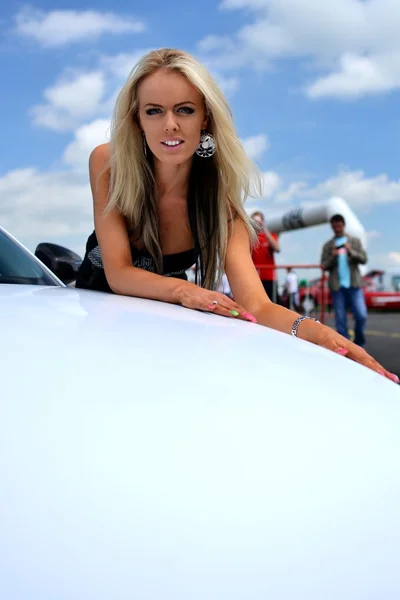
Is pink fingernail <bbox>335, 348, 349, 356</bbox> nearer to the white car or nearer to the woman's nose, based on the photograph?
the white car

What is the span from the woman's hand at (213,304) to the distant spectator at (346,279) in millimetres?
5779

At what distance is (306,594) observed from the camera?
2.30 feet

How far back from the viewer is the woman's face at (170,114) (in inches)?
70.8

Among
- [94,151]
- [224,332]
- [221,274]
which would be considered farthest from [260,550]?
[94,151]

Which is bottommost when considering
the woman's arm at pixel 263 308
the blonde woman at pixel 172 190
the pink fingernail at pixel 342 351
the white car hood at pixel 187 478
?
the white car hood at pixel 187 478

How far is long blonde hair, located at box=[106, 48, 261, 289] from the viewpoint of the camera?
1.85 meters

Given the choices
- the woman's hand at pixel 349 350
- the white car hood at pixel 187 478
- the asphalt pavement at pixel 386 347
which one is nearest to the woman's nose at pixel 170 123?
the woman's hand at pixel 349 350

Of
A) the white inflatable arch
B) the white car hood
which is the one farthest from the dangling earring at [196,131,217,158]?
the white inflatable arch

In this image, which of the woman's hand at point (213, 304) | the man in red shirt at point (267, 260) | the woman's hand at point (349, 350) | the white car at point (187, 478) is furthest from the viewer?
the man in red shirt at point (267, 260)

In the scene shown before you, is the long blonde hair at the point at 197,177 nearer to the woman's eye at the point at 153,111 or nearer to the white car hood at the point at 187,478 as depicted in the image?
the woman's eye at the point at 153,111

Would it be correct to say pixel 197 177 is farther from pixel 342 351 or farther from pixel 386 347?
pixel 386 347

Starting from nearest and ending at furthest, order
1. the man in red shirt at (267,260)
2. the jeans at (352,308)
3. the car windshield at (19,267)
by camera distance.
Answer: the car windshield at (19,267), the jeans at (352,308), the man in red shirt at (267,260)

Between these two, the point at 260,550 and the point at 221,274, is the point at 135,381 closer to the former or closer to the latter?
the point at 260,550

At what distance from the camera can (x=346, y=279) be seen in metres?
7.20
